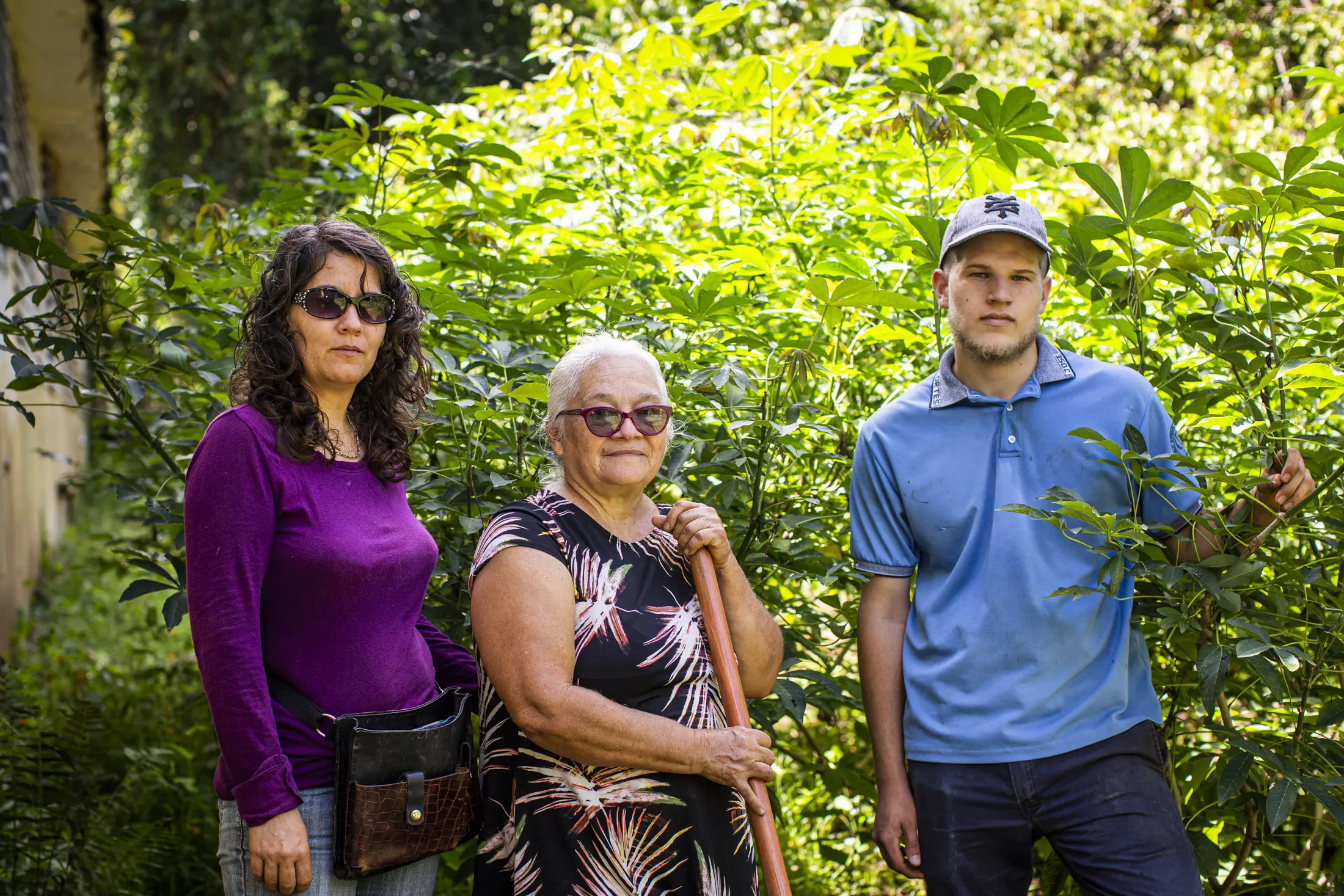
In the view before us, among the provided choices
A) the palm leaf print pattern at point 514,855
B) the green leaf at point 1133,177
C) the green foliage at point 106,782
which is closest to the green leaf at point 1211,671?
the green leaf at point 1133,177

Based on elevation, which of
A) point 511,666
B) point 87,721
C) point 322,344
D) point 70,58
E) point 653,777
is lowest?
point 87,721

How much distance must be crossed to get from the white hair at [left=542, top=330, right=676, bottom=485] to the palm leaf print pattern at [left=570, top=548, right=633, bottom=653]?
25 cm

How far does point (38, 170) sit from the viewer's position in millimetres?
10281

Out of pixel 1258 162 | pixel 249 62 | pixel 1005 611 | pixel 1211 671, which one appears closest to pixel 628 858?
pixel 1005 611

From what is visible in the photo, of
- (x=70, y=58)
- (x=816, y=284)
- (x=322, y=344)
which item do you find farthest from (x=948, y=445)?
(x=70, y=58)

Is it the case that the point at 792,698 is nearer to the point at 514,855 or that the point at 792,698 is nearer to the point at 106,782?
the point at 514,855

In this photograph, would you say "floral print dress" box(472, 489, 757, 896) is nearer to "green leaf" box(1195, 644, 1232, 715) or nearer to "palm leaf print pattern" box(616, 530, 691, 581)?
"palm leaf print pattern" box(616, 530, 691, 581)

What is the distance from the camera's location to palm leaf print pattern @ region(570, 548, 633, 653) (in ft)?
6.23

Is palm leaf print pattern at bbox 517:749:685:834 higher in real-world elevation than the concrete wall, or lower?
lower

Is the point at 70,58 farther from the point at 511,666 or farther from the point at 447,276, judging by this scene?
the point at 511,666

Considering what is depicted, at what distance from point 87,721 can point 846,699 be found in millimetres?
2639

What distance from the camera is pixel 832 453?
2.73 m

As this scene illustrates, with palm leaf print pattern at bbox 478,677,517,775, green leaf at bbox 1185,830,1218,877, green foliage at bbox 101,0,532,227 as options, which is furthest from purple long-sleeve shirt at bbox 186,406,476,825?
green foliage at bbox 101,0,532,227

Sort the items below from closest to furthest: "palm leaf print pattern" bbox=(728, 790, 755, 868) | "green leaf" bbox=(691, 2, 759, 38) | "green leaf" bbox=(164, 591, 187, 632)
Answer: "palm leaf print pattern" bbox=(728, 790, 755, 868), "green leaf" bbox=(164, 591, 187, 632), "green leaf" bbox=(691, 2, 759, 38)
